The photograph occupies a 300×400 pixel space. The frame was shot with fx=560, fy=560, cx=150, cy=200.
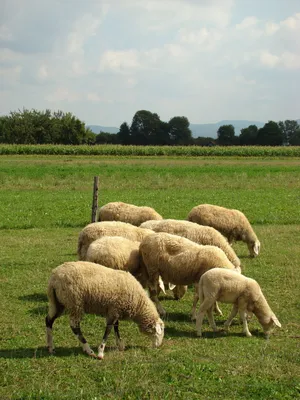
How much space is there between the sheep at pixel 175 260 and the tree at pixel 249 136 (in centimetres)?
8642

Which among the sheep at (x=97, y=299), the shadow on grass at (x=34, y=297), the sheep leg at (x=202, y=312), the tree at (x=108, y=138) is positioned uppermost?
the sheep at (x=97, y=299)

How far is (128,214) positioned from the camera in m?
15.2

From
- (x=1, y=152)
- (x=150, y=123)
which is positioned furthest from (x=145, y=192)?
(x=150, y=123)

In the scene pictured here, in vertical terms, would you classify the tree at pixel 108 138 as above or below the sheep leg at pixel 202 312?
below

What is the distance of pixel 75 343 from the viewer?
28.5 feet

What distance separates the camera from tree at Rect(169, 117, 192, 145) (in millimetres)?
103125

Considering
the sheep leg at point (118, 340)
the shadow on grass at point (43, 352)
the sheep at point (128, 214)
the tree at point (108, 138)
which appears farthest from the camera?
the tree at point (108, 138)

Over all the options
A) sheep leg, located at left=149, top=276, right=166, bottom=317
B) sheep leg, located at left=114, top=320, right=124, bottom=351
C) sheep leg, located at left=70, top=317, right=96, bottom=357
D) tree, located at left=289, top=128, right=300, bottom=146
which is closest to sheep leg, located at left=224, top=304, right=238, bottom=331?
sheep leg, located at left=149, top=276, right=166, bottom=317

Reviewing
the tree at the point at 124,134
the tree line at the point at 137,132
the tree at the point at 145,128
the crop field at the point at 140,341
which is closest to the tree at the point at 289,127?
the tree line at the point at 137,132

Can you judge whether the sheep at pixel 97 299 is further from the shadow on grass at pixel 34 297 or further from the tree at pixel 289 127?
the tree at pixel 289 127

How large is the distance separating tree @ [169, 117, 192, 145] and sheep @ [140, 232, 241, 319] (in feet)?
304

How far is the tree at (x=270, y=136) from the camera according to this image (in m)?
93.6

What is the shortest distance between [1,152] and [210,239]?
52.4 m

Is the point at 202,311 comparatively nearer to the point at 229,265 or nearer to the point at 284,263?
the point at 229,265
